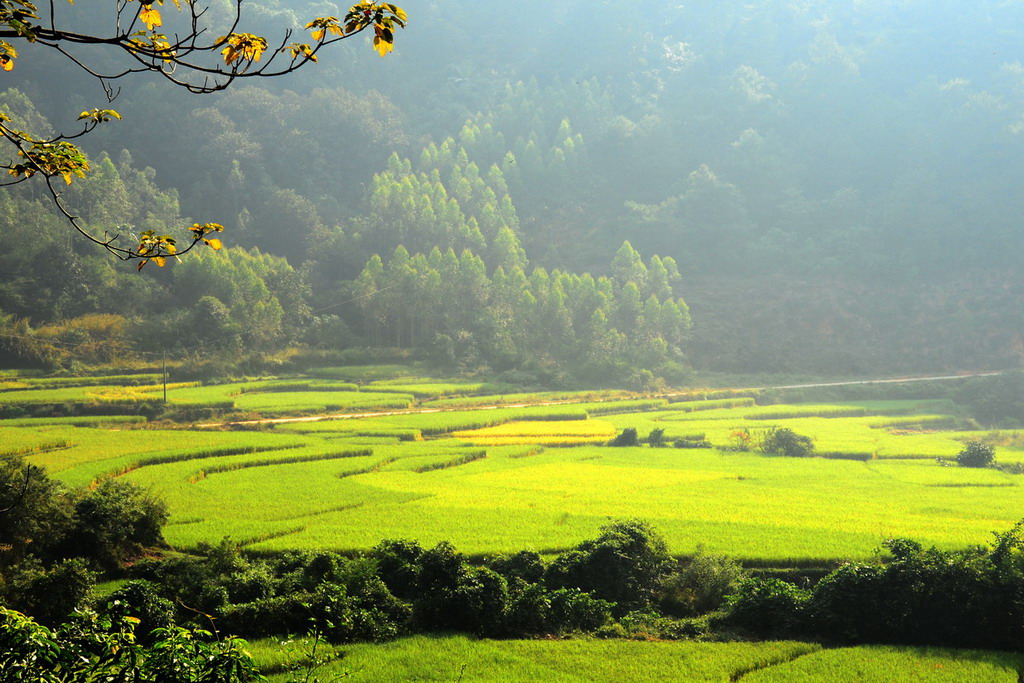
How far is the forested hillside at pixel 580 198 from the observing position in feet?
161

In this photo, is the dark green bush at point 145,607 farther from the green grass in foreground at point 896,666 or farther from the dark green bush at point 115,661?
the green grass in foreground at point 896,666

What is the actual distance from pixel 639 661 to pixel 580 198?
68563 mm

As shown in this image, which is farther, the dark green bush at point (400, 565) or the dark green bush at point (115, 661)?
the dark green bush at point (400, 565)

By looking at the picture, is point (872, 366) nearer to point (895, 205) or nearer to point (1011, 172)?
point (895, 205)

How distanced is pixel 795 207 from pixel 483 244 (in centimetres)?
2781

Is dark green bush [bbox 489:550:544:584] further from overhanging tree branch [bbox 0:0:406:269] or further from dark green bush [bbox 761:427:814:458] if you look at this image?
dark green bush [bbox 761:427:814:458]

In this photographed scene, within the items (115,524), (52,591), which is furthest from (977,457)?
(52,591)

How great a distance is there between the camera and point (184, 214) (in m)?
67.6

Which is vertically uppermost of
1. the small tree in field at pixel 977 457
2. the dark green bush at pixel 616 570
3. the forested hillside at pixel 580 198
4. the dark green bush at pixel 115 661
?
the forested hillside at pixel 580 198

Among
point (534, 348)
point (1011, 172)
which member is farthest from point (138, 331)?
point (1011, 172)

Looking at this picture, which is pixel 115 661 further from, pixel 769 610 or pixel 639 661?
pixel 769 610

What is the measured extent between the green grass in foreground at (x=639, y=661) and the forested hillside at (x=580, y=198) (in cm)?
3367

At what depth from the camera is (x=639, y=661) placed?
33.2 feet

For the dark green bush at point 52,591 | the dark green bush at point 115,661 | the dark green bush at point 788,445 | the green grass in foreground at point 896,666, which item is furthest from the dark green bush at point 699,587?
the dark green bush at point 788,445
